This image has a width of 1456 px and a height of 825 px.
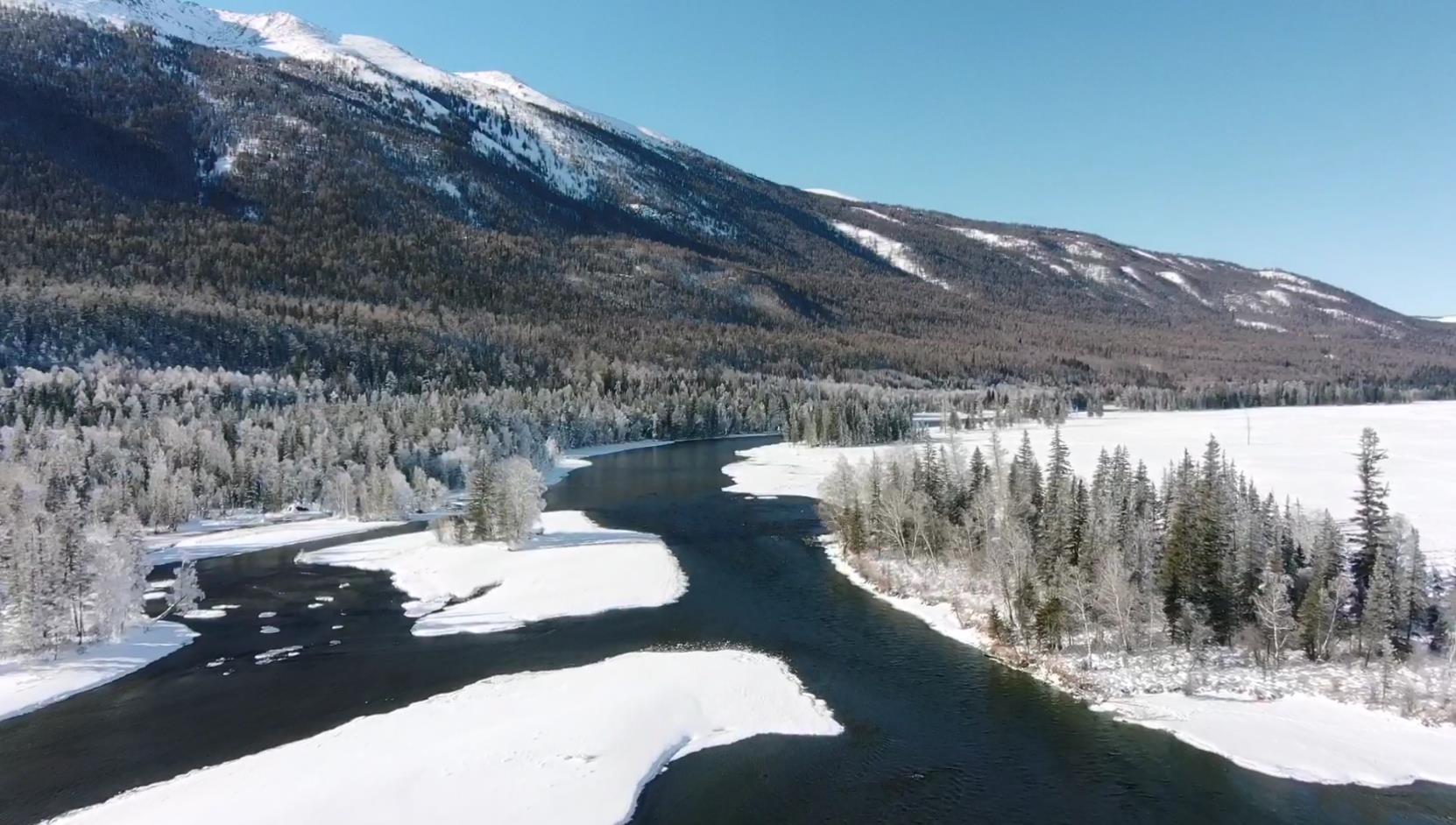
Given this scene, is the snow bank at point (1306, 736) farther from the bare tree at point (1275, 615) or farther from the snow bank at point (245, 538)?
the snow bank at point (245, 538)

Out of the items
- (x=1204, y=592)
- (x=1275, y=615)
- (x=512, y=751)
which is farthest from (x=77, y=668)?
(x=1275, y=615)

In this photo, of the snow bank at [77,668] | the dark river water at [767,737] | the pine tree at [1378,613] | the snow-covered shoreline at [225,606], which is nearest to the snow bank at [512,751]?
the dark river water at [767,737]

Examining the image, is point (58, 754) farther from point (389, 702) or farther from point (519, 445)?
point (519, 445)

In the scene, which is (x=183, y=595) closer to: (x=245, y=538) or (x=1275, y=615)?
(x=245, y=538)

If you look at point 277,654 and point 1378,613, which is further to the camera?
point 277,654

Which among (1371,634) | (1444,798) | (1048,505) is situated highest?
(1048,505)

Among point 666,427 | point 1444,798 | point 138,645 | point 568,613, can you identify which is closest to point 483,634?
point 568,613
